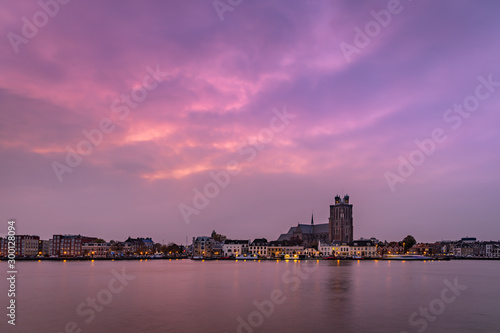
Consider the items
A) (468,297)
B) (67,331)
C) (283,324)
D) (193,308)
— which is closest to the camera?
(67,331)

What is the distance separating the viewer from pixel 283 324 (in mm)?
31844

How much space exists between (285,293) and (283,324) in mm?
18129

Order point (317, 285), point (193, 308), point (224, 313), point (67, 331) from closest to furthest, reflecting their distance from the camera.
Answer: point (67, 331) < point (224, 313) < point (193, 308) < point (317, 285)

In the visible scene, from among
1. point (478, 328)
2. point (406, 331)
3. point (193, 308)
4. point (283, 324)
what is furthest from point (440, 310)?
point (193, 308)

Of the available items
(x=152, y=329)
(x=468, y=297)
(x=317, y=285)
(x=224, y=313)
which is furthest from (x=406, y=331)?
(x=317, y=285)

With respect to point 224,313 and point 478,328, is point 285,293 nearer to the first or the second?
point 224,313

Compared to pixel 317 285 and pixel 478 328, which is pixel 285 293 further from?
pixel 478 328

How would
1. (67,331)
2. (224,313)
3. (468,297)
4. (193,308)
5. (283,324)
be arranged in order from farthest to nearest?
(468,297) < (193,308) < (224,313) < (283,324) < (67,331)

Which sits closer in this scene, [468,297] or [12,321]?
[12,321]

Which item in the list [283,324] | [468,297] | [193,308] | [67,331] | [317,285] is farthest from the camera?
[317,285]

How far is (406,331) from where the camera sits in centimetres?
3036

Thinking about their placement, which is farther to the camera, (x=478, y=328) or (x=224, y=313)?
(x=224, y=313)

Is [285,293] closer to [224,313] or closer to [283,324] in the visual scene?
[224,313]

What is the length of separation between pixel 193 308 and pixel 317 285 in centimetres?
2346
